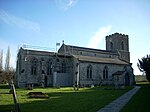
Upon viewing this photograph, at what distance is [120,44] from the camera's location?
222ft

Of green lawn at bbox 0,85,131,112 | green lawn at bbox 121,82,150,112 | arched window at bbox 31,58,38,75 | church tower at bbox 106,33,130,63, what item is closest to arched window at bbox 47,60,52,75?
arched window at bbox 31,58,38,75

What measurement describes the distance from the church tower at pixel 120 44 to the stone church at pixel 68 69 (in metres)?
11.4

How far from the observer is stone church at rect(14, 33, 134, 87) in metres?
43.4

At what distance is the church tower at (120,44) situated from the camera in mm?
67500

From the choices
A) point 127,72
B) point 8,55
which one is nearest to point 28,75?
point 127,72

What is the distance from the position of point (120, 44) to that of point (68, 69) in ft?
88.9

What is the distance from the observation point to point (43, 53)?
149 ft

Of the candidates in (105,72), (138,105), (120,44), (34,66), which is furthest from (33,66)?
(120,44)

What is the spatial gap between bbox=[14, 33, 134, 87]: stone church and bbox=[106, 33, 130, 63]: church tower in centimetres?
1139

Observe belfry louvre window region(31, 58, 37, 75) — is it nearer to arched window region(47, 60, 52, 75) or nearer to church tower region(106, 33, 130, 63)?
arched window region(47, 60, 52, 75)

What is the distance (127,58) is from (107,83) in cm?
2157

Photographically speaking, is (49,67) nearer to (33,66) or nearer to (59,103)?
(33,66)

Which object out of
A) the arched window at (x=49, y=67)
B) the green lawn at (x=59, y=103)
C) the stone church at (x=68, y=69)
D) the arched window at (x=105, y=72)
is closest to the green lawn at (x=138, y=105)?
the green lawn at (x=59, y=103)

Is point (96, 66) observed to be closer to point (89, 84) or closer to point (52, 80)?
point (89, 84)
